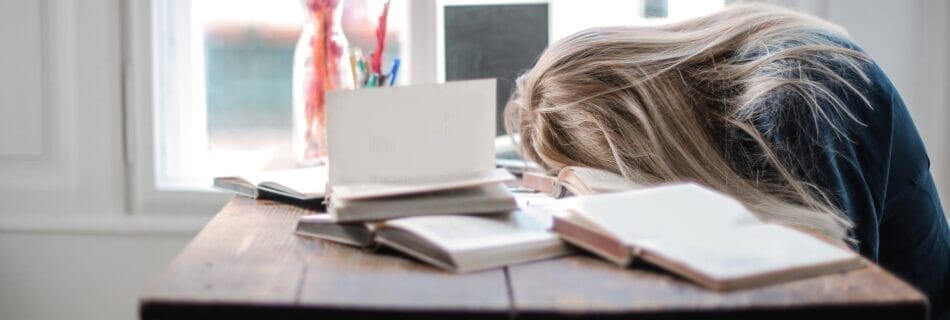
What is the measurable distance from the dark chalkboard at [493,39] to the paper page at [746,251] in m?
1.10

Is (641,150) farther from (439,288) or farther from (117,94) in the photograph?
(117,94)

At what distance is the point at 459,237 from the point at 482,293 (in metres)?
0.13

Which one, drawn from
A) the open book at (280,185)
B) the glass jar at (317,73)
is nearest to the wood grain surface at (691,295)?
the open book at (280,185)

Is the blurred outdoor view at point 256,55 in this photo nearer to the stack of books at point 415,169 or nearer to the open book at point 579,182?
the open book at point 579,182

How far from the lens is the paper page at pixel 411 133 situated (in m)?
0.98

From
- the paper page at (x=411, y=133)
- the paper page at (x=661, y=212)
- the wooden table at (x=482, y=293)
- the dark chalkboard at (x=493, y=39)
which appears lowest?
the wooden table at (x=482, y=293)

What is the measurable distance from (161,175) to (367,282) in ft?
3.94

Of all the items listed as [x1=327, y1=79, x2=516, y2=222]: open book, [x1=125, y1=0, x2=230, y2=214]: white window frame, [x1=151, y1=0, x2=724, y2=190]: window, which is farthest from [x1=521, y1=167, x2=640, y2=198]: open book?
[x1=125, y1=0, x2=230, y2=214]: white window frame

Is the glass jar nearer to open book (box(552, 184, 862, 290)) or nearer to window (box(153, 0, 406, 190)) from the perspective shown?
window (box(153, 0, 406, 190))

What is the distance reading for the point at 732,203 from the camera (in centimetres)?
88

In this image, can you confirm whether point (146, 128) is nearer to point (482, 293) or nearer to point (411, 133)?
point (411, 133)

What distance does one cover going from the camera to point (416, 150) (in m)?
1.01

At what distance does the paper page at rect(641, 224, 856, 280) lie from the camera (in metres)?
0.75

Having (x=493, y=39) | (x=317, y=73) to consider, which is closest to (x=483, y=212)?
(x=317, y=73)
